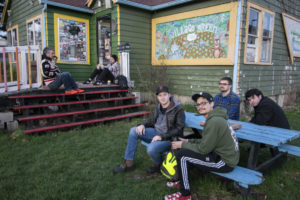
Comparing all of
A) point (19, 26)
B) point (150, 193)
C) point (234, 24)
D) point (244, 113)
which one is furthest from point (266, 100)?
point (19, 26)

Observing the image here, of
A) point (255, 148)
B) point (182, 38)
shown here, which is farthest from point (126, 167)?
point (182, 38)

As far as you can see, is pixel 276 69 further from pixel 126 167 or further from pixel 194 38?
pixel 126 167

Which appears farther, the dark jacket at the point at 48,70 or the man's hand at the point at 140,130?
the dark jacket at the point at 48,70

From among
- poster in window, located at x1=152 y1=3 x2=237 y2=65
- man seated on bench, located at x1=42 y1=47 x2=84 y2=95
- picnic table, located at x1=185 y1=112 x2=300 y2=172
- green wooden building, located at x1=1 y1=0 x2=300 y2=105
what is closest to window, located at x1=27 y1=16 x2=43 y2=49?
green wooden building, located at x1=1 y1=0 x2=300 y2=105

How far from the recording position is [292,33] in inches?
353

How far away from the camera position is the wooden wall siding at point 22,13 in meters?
8.57

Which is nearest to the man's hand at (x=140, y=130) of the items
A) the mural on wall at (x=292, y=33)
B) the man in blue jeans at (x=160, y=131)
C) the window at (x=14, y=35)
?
the man in blue jeans at (x=160, y=131)

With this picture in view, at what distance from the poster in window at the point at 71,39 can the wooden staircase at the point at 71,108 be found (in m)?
2.70

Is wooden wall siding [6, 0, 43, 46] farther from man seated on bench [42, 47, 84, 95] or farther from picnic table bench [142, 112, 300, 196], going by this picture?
picnic table bench [142, 112, 300, 196]

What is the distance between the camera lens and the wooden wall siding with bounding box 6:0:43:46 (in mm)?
8567

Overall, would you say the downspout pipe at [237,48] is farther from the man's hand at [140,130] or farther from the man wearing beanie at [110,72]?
the man's hand at [140,130]

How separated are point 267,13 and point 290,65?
3.24m

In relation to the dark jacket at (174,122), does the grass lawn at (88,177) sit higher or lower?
lower

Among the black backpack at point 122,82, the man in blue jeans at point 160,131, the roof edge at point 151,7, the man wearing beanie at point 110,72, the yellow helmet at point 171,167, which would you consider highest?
the roof edge at point 151,7
